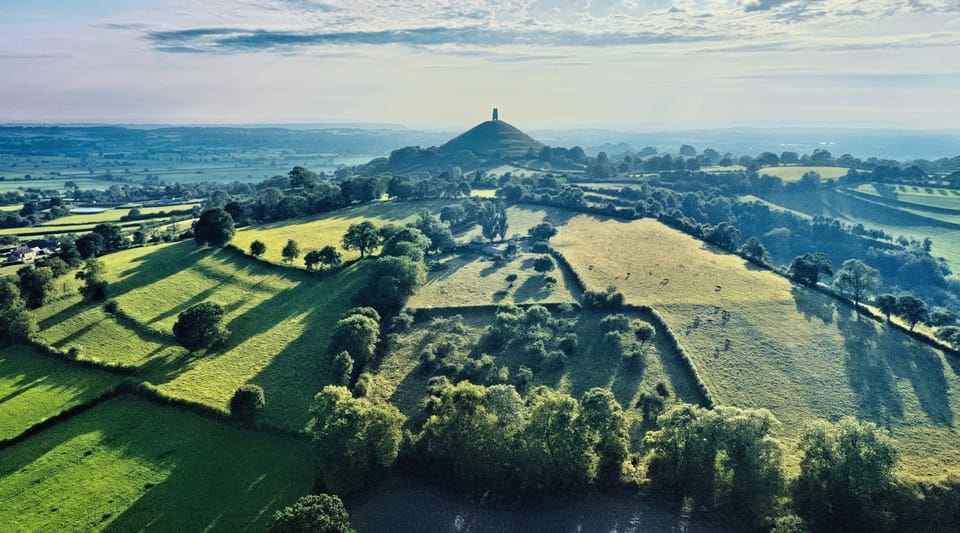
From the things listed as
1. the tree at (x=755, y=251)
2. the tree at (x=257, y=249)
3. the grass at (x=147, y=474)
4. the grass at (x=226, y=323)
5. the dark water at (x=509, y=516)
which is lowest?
the dark water at (x=509, y=516)

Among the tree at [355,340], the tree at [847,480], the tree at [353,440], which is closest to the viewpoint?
the tree at [847,480]

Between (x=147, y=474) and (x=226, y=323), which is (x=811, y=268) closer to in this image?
(x=226, y=323)

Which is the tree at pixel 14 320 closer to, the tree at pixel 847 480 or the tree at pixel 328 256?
the tree at pixel 328 256

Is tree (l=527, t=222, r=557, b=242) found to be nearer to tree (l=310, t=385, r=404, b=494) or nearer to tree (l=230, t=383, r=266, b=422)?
tree (l=310, t=385, r=404, b=494)

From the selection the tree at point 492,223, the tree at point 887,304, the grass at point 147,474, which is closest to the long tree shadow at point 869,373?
the tree at point 887,304

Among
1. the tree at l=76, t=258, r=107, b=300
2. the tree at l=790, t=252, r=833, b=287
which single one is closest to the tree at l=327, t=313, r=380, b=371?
the tree at l=76, t=258, r=107, b=300
